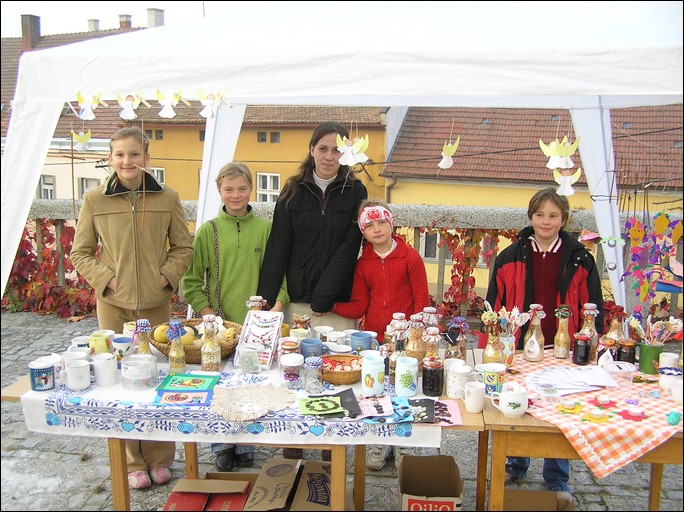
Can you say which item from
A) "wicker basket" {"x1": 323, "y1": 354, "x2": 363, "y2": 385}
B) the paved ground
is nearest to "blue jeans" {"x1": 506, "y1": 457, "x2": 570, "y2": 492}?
the paved ground

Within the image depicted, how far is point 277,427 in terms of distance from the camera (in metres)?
2.29

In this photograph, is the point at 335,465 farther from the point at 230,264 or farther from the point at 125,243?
the point at 125,243

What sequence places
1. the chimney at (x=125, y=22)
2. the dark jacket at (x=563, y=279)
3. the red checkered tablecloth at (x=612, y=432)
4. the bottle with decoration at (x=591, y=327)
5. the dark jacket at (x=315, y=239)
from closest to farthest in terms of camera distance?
the red checkered tablecloth at (x=612, y=432), the bottle with decoration at (x=591, y=327), the dark jacket at (x=563, y=279), the dark jacket at (x=315, y=239), the chimney at (x=125, y=22)

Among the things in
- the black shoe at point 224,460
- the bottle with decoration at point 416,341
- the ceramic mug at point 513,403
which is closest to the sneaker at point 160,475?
the black shoe at point 224,460

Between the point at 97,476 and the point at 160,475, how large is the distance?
367 mm

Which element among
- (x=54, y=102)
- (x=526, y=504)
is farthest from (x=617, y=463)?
(x=54, y=102)

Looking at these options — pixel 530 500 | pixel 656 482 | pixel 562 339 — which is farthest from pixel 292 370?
pixel 656 482

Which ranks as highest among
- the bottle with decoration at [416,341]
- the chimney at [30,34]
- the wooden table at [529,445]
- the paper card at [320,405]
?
the chimney at [30,34]

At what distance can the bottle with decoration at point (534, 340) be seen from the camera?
288 cm

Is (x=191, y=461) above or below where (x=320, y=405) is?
below

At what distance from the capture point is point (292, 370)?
8.39ft

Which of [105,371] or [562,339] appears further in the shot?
[562,339]

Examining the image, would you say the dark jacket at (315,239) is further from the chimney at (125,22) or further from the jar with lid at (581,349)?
the chimney at (125,22)

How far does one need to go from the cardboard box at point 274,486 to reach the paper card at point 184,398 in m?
0.49
